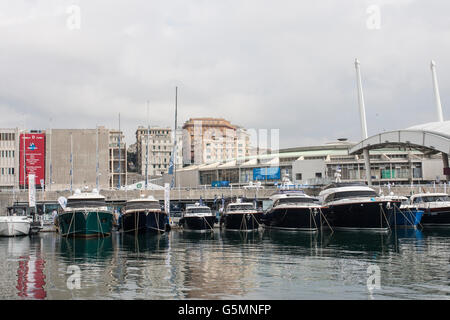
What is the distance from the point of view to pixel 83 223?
159 ft

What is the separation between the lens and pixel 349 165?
363 ft

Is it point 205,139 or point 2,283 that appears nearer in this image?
point 2,283

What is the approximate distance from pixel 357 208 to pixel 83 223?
94.9ft

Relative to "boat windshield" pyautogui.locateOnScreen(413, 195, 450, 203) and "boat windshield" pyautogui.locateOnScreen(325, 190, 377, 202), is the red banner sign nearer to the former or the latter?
"boat windshield" pyautogui.locateOnScreen(325, 190, 377, 202)

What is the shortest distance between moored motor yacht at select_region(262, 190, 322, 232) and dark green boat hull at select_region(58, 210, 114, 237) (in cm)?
1994

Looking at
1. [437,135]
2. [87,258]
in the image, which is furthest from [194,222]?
[437,135]

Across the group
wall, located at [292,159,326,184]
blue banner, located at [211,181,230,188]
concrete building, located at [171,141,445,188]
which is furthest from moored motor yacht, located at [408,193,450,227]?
blue banner, located at [211,181,230,188]

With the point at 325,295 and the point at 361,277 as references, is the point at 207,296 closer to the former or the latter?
the point at 325,295

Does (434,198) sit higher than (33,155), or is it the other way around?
(33,155)

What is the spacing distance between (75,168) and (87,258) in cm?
10504

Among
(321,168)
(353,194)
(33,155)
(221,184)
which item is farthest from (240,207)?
(33,155)

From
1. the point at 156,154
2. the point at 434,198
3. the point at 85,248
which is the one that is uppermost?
the point at 156,154

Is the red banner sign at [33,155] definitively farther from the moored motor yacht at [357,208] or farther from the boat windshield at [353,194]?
the boat windshield at [353,194]

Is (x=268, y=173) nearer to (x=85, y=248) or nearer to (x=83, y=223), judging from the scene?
(x=83, y=223)
